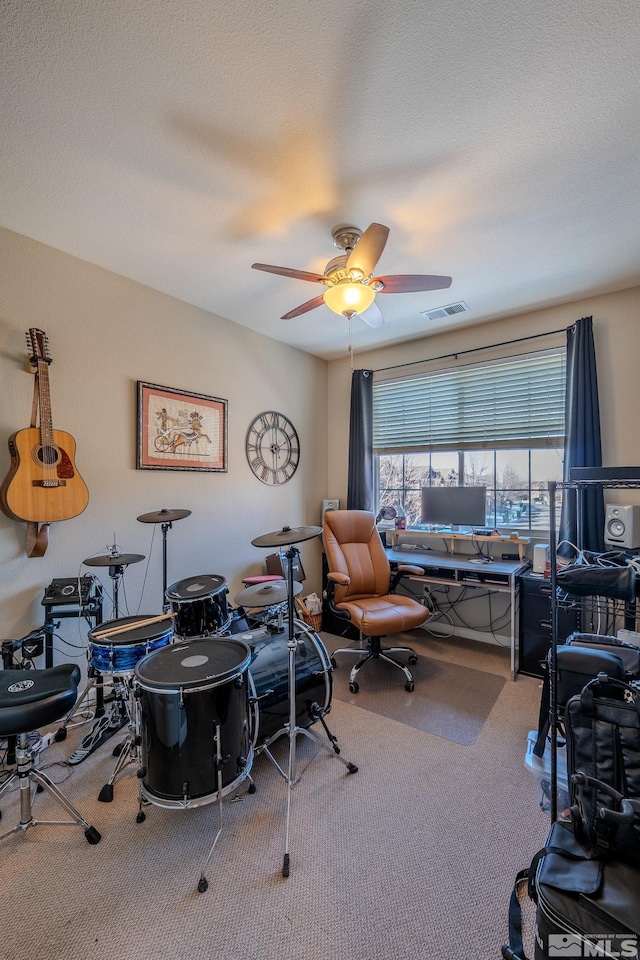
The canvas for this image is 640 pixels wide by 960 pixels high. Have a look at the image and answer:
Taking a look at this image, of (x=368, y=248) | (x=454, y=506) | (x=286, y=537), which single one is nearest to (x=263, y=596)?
(x=286, y=537)

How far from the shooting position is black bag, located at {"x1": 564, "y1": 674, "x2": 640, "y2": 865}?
3.25 ft

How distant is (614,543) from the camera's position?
2602 millimetres

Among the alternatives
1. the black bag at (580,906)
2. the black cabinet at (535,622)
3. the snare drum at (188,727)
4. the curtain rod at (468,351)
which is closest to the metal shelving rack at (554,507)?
the black bag at (580,906)

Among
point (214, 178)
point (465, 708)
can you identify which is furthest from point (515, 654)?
point (214, 178)

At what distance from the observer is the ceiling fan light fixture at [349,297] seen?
2012mm

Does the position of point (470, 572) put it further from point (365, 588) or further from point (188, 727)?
point (188, 727)

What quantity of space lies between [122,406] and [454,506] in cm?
289

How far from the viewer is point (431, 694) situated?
2.56m

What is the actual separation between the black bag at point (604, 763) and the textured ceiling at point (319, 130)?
2115 millimetres

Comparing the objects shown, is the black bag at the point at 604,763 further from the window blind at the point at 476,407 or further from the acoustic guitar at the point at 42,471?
the acoustic guitar at the point at 42,471

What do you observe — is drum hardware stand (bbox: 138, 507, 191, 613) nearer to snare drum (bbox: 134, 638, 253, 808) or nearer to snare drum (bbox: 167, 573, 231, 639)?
snare drum (bbox: 167, 573, 231, 639)

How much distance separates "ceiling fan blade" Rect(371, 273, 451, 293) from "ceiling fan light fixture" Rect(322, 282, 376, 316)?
10 cm

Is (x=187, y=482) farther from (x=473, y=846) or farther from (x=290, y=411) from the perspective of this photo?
(x=473, y=846)

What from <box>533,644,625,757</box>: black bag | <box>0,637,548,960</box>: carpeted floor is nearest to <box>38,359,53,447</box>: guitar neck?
<box>0,637,548,960</box>: carpeted floor
